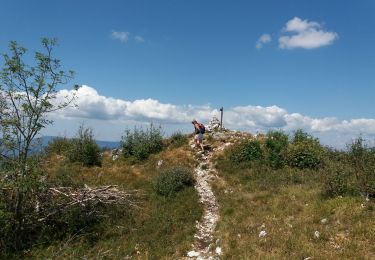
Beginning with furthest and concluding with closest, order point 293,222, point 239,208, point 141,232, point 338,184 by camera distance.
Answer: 1. point 239,208
2. point 338,184
3. point 141,232
4. point 293,222

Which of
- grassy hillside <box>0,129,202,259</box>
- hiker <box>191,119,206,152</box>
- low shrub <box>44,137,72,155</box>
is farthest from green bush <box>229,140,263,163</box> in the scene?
low shrub <box>44,137,72,155</box>

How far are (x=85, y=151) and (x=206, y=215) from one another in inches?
454

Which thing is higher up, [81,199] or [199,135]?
[199,135]

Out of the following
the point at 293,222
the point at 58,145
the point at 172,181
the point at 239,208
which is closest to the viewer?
the point at 293,222

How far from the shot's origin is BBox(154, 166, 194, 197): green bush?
68.0 feet

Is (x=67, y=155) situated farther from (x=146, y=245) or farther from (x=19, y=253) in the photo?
(x=146, y=245)

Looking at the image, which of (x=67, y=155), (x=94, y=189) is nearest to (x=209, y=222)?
(x=94, y=189)

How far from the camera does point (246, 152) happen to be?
2517cm

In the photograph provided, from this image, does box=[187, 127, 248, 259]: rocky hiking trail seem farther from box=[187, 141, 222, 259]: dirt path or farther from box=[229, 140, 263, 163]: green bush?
box=[229, 140, 263, 163]: green bush

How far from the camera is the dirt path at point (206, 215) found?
1479cm

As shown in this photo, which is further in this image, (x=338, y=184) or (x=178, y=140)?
(x=178, y=140)

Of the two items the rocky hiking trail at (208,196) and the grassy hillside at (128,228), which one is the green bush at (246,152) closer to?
the rocky hiking trail at (208,196)

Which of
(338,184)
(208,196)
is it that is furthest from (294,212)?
(208,196)

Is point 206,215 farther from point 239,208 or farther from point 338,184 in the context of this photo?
point 338,184
